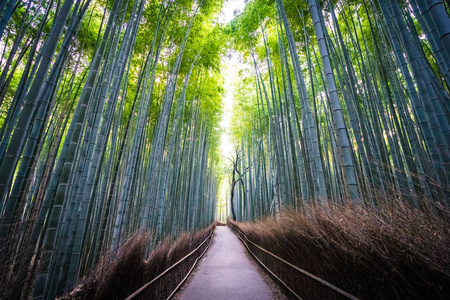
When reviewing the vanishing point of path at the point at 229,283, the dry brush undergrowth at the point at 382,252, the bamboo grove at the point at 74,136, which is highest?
the bamboo grove at the point at 74,136

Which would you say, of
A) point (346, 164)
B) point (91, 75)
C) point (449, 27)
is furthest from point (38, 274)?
point (449, 27)

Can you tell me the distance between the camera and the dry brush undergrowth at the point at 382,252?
80 cm

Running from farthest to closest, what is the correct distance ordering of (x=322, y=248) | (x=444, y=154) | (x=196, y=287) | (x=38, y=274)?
(x=196, y=287)
(x=322, y=248)
(x=444, y=154)
(x=38, y=274)

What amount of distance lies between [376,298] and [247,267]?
135 inches

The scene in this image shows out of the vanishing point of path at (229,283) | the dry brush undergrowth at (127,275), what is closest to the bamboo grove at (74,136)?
the dry brush undergrowth at (127,275)

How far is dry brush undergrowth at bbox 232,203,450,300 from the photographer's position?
799mm

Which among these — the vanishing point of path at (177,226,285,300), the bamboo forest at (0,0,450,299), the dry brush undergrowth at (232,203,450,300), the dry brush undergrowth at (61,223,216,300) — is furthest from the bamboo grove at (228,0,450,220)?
the dry brush undergrowth at (61,223,216,300)

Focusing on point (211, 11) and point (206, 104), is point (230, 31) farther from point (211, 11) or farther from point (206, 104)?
point (206, 104)

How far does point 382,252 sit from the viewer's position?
984 millimetres

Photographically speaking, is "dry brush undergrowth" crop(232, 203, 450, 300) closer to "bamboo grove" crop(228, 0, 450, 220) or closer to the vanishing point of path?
"bamboo grove" crop(228, 0, 450, 220)

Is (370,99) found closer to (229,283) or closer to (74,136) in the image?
(229,283)

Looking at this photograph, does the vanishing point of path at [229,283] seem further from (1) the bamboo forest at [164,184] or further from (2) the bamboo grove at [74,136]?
(2) the bamboo grove at [74,136]

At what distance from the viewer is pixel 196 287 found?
10.1 ft

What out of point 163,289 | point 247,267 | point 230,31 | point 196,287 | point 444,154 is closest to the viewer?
point 444,154
